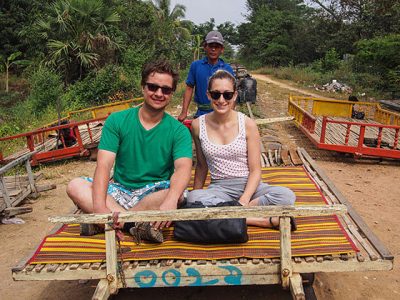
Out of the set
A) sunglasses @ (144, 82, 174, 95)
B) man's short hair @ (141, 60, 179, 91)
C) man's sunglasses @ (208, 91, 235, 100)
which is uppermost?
man's short hair @ (141, 60, 179, 91)

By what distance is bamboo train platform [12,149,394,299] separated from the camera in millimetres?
2424

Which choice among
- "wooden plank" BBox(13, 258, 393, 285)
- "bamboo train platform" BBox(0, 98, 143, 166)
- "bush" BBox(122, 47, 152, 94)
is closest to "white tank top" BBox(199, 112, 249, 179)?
"wooden plank" BBox(13, 258, 393, 285)

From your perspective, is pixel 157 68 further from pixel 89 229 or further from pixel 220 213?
pixel 89 229

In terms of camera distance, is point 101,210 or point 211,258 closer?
point 211,258

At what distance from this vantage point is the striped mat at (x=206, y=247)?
8.76 ft

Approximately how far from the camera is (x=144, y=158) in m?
3.12

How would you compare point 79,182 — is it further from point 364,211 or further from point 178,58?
point 178,58

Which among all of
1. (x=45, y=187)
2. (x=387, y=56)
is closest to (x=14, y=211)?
(x=45, y=187)

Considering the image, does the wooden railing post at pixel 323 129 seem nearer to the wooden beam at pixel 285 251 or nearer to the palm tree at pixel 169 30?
the wooden beam at pixel 285 251

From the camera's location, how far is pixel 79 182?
10.0ft

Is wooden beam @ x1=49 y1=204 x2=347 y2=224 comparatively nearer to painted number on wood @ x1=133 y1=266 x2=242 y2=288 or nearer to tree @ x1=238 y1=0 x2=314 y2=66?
painted number on wood @ x1=133 y1=266 x2=242 y2=288

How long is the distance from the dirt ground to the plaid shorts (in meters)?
1.05

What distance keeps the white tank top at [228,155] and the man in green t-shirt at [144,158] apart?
0.23 m

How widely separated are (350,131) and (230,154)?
6916 mm
